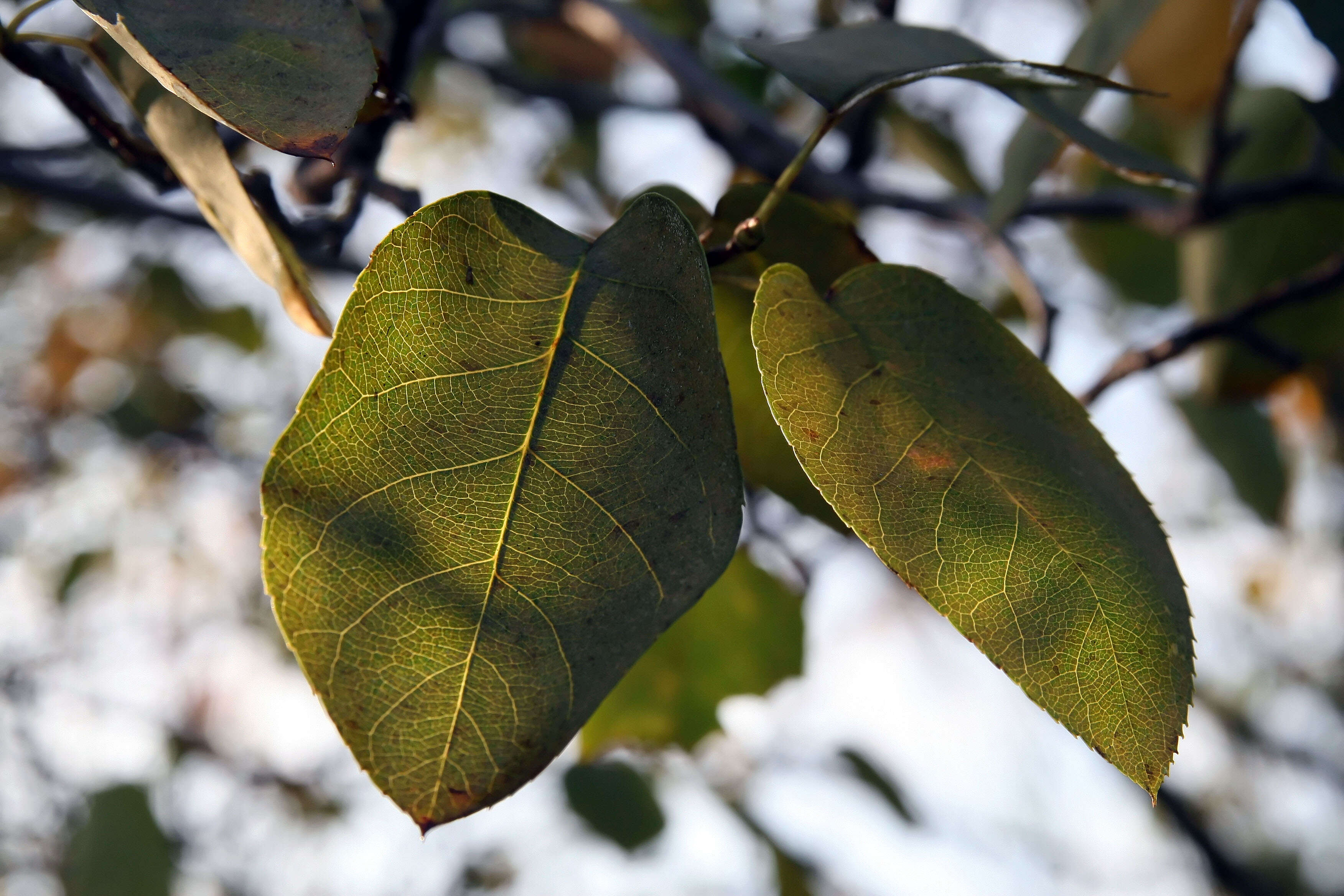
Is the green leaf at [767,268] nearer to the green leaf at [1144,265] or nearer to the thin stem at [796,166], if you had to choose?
the thin stem at [796,166]

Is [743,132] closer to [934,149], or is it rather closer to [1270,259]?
[934,149]

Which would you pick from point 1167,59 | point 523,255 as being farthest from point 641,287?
point 1167,59

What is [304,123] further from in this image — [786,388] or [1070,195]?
[1070,195]

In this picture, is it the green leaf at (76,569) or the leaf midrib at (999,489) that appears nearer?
the leaf midrib at (999,489)

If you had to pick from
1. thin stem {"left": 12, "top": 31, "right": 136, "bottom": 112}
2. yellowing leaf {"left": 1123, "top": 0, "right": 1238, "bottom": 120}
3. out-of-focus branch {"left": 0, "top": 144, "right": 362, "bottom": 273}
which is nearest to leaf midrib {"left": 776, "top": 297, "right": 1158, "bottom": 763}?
thin stem {"left": 12, "top": 31, "right": 136, "bottom": 112}

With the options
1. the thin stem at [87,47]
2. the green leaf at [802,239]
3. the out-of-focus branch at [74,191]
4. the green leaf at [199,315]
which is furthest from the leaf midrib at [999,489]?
the green leaf at [199,315]

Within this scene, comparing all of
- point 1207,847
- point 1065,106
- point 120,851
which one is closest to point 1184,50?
point 1065,106
